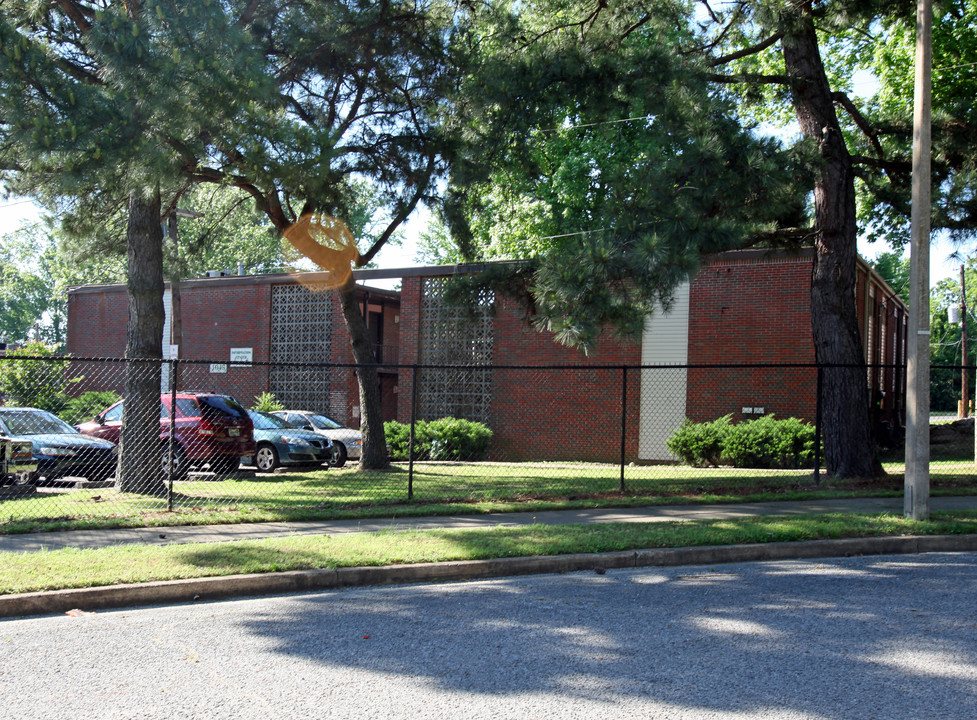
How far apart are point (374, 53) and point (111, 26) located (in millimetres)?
6529

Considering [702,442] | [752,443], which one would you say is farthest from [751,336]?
[752,443]

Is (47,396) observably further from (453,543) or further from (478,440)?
(453,543)

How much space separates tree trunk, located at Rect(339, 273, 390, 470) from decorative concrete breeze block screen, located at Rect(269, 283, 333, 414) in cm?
1038

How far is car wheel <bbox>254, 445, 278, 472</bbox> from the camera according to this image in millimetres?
18281

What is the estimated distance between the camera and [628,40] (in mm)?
14883

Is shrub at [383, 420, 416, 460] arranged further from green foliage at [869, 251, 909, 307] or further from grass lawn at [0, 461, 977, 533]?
green foliage at [869, 251, 909, 307]

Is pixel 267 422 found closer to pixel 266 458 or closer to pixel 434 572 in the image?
pixel 266 458

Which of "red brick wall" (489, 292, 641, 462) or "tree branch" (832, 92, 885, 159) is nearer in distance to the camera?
"tree branch" (832, 92, 885, 159)

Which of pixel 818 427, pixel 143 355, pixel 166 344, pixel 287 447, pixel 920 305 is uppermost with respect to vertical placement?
pixel 166 344

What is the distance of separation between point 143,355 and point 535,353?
43.2ft

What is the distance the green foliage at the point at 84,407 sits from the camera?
940 inches

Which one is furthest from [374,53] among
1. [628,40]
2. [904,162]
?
[904,162]

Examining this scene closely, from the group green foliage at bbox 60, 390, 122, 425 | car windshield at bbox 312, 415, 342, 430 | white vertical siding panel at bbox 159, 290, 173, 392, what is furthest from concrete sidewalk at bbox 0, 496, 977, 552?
white vertical siding panel at bbox 159, 290, 173, 392

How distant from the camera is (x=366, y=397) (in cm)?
1773
